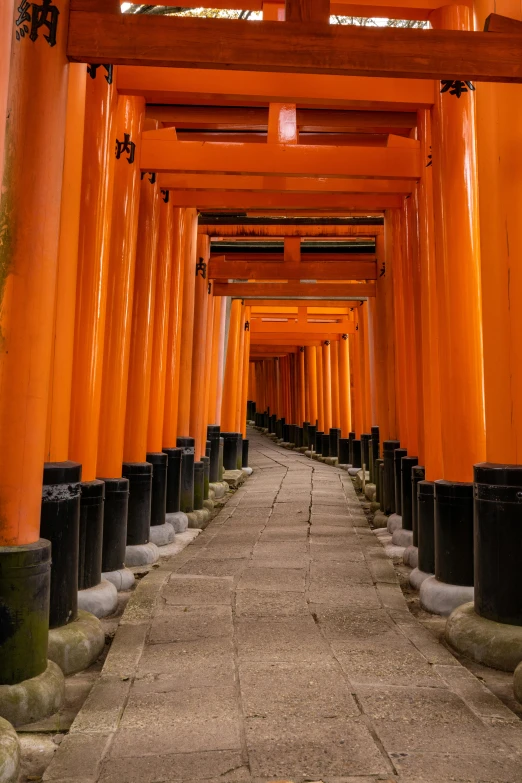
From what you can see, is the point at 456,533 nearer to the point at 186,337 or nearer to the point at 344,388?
the point at 186,337

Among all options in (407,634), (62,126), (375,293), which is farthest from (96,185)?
(375,293)

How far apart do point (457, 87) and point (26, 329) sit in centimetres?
313

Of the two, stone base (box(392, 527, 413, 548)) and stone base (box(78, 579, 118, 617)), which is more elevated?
stone base (box(392, 527, 413, 548))

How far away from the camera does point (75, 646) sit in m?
3.34

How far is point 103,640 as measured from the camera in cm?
360

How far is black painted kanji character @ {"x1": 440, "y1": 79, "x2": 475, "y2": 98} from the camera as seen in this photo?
4242 millimetres

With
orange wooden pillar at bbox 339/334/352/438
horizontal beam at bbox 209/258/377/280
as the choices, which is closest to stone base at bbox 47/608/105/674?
horizontal beam at bbox 209/258/377/280

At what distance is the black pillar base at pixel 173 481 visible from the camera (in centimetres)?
742

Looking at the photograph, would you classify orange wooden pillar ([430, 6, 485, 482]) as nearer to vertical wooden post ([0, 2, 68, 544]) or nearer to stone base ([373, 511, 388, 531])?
vertical wooden post ([0, 2, 68, 544])

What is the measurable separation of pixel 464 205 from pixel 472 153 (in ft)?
1.21

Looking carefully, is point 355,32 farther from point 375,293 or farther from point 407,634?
point 375,293

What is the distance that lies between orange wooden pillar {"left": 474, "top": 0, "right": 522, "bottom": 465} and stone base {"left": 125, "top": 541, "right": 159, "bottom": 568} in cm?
322

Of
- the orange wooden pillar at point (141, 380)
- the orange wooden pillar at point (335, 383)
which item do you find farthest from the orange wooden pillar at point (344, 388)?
the orange wooden pillar at point (141, 380)

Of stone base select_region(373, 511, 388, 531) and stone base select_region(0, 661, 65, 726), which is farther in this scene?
stone base select_region(373, 511, 388, 531)
